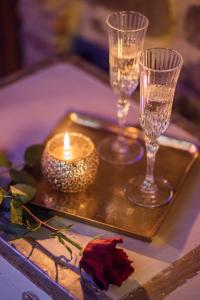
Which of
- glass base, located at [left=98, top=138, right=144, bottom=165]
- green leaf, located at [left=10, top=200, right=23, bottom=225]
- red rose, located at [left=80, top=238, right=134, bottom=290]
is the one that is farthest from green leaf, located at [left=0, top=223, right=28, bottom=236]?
glass base, located at [left=98, top=138, right=144, bottom=165]

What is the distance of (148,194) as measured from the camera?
114 cm

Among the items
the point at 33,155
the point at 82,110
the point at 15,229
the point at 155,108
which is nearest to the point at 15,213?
the point at 15,229

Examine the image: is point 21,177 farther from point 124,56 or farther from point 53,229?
point 124,56

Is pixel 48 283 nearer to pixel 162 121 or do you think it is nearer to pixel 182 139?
pixel 162 121

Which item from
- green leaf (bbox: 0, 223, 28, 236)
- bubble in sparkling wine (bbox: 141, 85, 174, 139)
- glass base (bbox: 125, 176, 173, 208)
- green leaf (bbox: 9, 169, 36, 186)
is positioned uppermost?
bubble in sparkling wine (bbox: 141, 85, 174, 139)

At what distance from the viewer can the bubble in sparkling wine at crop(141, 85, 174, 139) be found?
0.99 m

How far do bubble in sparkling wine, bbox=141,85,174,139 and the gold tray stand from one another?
0.16m

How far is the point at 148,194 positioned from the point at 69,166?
0.17 metres

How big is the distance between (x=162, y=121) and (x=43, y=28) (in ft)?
3.75

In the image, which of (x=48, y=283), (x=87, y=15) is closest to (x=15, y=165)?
(x=48, y=283)

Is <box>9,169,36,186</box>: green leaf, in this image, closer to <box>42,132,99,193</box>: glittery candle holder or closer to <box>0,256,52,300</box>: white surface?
<box>42,132,99,193</box>: glittery candle holder

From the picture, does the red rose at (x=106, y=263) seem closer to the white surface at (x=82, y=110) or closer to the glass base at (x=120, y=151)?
the white surface at (x=82, y=110)

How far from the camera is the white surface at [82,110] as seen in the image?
3.36 feet

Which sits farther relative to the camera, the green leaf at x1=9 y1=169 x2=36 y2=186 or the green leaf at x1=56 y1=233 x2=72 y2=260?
the green leaf at x1=9 y1=169 x2=36 y2=186
